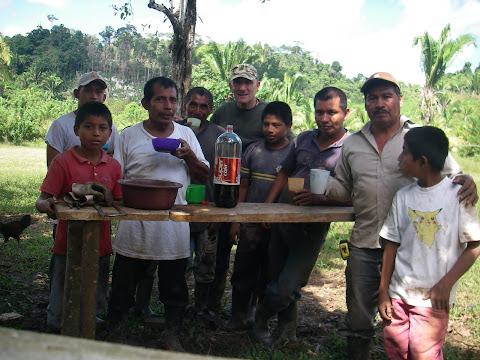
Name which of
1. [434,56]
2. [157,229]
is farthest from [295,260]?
[434,56]

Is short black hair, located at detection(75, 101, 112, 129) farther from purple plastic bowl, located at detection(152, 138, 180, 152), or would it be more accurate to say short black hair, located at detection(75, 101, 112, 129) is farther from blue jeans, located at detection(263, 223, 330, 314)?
blue jeans, located at detection(263, 223, 330, 314)

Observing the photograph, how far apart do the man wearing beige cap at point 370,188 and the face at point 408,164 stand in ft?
0.78

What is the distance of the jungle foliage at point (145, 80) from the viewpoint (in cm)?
2780

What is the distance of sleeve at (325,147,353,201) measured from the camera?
10.5 ft

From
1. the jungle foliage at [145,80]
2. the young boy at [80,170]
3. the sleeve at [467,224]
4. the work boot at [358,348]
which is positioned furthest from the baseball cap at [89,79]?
the jungle foliage at [145,80]

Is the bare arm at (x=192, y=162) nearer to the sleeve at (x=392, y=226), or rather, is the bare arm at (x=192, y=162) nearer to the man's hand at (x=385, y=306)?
the sleeve at (x=392, y=226)

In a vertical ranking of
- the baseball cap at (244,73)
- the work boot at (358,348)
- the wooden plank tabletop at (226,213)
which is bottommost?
the work boot at (358,348)

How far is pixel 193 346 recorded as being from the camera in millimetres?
3656

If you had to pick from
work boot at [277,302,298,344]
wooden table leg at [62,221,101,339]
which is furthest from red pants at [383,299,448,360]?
wooden table leg at [62,221,101,339]

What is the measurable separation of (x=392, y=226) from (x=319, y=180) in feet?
1.88

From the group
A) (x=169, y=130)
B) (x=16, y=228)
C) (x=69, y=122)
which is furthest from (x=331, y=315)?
(x=16, y=228)

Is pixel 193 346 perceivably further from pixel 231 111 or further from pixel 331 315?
pixel 231 111

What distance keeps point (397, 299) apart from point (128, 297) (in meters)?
1.88

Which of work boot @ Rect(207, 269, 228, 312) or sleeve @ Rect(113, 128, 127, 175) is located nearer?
sleeve @ Rect(113, 128, 127, 175)
